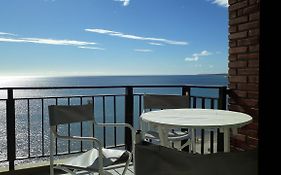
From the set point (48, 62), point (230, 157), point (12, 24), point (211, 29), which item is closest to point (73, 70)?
point (48, 62)

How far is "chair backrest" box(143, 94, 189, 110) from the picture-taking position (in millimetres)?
3253

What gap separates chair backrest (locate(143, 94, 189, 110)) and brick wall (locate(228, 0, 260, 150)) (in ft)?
1.83

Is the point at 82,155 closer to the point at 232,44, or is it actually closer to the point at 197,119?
the point at 197,119

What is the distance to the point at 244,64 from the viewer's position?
302 centimetres

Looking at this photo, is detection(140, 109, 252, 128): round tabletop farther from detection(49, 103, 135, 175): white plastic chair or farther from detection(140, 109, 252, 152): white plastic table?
detection(49, 103, 135, 175): white plastic chair

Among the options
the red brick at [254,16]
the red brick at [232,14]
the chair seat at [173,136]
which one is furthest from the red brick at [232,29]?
the chair seat at [173,136]

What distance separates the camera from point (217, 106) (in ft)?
11.4

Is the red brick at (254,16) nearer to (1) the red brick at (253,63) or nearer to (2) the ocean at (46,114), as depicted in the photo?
(1) the red brick at (253,63)

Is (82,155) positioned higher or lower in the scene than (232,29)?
lower

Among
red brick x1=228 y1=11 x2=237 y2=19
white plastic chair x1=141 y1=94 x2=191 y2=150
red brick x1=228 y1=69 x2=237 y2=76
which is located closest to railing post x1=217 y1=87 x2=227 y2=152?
red brick x1=228 y1=69 x2=237 y2=76

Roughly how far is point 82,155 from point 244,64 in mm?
1864

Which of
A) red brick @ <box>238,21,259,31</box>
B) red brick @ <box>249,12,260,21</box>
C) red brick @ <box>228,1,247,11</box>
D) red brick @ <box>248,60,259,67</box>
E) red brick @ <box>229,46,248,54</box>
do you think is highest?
red brick @ <box>228,1,247,11</box>

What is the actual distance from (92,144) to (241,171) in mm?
2321

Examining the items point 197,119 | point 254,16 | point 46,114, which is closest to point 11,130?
point 197,119
